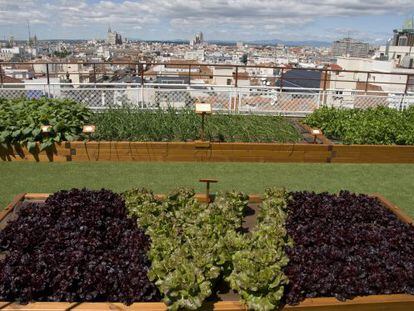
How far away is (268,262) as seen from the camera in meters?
3.50

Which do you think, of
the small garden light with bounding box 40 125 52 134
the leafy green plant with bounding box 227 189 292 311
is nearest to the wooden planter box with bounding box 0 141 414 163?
the small garden light with bounding box 40 125 52 134

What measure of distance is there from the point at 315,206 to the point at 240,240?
1.56m

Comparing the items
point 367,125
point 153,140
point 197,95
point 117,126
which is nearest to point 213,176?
point 153,140

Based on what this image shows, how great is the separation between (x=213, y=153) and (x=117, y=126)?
2.03 m

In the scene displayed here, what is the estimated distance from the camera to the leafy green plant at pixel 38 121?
282 inches

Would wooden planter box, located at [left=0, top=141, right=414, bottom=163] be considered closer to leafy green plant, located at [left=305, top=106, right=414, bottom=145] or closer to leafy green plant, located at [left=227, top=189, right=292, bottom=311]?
leafy green plant, located at [left=305, top=106, right=414, bottom=145]

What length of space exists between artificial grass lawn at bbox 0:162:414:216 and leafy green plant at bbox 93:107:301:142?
749 mm

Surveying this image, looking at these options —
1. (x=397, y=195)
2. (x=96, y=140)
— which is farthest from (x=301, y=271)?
(x=96, y=140)

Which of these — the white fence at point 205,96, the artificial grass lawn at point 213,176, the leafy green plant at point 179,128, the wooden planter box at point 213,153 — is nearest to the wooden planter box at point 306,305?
the artificial grass lawn at point 213,176

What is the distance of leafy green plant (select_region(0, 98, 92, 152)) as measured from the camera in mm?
7168

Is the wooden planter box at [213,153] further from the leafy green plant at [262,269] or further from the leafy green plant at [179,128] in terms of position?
the leafy green plant at [262,269]

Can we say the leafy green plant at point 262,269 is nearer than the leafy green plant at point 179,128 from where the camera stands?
Yes

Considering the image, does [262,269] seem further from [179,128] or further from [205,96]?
[205,96]

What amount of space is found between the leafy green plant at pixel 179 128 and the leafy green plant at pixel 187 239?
3.06 m
